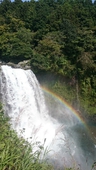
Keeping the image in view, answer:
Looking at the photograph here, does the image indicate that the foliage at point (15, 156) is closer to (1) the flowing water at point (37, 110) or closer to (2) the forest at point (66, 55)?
(1) the flowing water at point (37, 110)

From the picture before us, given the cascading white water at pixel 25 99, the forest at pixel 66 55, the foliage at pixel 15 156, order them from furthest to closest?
the forest at pixel 66 55, the cascading white water at pixel 25 99, the foliage at pixel 15 156

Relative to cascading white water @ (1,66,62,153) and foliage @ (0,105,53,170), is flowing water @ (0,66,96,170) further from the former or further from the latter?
foliage @ (0,105,53,170)

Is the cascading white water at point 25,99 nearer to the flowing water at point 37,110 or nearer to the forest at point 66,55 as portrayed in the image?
the flowing water at point 37,110

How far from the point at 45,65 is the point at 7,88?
4110 millimetres

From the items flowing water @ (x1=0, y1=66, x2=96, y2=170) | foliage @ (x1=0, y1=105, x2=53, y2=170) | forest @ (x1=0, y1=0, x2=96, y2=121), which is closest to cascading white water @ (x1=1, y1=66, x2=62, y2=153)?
flowing water @ (x1=0, y1=66, x2=96, y2=170)

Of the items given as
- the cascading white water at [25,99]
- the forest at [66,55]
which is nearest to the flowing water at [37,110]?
the cascading white water at [25,99]

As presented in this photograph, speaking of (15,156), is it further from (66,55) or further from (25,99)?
(66,55)

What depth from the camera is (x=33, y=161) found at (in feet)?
11.9

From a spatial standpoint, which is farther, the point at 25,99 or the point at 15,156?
the point at 25,99

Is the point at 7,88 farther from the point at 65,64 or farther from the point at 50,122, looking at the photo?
the point at 65,64

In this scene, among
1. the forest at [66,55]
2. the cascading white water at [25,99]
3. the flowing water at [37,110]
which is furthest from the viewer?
the forest at [66,55]

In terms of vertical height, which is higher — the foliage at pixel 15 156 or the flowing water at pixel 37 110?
the foliage at pixel 15 156

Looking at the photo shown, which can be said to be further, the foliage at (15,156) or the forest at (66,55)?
the forest at (66,55)

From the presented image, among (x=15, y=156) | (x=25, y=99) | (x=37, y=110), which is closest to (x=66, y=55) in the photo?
(x=37, y=110)
